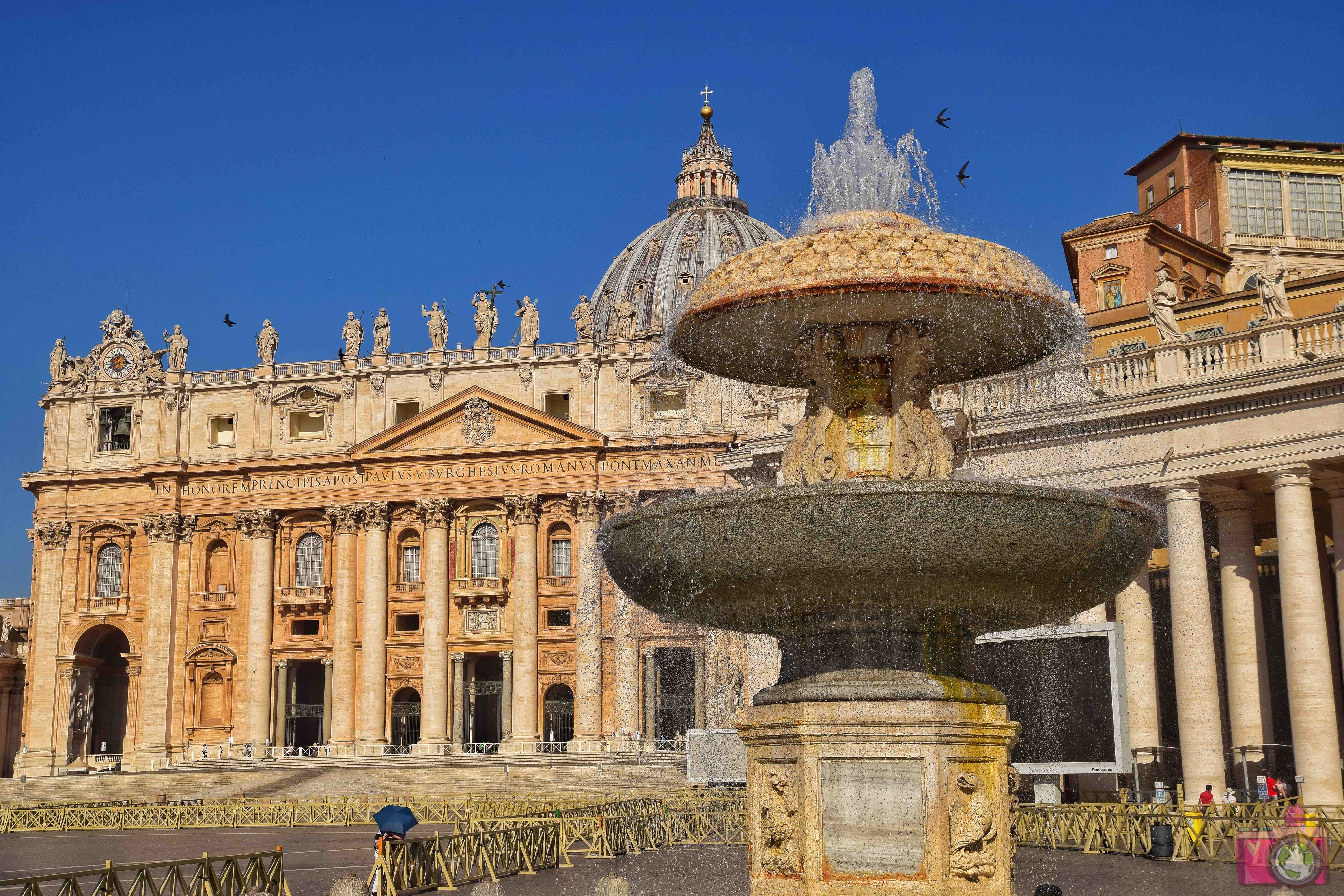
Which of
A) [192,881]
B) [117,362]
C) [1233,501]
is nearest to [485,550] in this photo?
[117,362]

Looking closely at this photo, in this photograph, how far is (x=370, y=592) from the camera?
59875mm

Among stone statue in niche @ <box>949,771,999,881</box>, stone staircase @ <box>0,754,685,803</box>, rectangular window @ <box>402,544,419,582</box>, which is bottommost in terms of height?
stone staircase @ <box>0,754,685,803</box>

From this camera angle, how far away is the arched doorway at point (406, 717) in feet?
198

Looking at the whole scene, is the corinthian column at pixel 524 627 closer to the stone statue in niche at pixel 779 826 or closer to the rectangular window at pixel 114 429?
the rectangular window at pixel 114 429

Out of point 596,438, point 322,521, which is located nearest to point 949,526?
point 596,438

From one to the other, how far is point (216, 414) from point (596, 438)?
1700cm

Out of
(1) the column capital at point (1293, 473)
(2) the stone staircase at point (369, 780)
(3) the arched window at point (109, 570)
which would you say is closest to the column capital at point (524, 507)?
(2) the stone staircase at point (369, 780)

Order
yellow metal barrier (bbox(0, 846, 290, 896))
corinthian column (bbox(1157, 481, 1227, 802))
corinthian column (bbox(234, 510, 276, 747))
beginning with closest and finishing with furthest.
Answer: yellow metal barrier (bbox(0, 846, 290, 896)) < corinthian column (bbox(1157, 481, 1227, 802)) < corinthian column (bbox(234, 510, 276, 747))

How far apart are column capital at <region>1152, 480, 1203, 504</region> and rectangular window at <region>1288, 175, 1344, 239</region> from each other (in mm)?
23106

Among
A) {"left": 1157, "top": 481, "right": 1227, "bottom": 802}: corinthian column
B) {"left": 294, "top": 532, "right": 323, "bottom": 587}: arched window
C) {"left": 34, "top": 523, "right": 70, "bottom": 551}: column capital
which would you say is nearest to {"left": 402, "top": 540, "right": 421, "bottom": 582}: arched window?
{"left": 294, "top": 532, "right": 323, "bottom": 587}: arched window

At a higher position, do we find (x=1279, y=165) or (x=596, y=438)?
(x=1279, y=165)

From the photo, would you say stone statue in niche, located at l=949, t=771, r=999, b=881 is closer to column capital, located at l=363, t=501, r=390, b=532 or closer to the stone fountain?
the stone fountain

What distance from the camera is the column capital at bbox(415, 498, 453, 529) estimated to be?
2357 inches

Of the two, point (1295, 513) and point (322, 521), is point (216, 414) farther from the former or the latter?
point (1295, 513)
